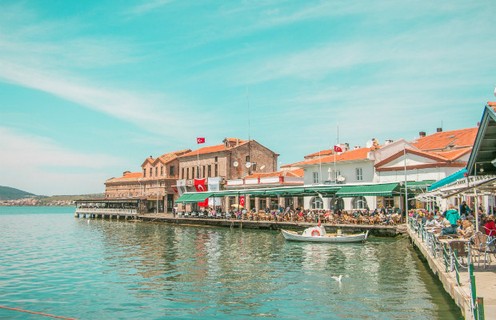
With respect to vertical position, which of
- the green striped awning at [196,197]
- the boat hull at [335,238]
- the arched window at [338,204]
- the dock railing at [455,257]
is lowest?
the boat hull at [335,238]

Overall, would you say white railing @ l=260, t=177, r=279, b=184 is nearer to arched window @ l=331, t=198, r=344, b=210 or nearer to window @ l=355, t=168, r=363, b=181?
arched window @ l=331, t=198, r=344, b=210

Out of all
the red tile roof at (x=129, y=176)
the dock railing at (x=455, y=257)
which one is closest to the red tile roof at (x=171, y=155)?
the red tile roof at (x=129, y=176)

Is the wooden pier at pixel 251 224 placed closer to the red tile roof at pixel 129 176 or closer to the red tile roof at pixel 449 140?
the red tile roof at pixel 129 176

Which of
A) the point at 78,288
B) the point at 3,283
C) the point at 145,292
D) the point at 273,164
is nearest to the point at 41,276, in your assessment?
the point at 3,283

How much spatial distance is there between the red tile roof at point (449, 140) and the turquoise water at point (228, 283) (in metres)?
22.8

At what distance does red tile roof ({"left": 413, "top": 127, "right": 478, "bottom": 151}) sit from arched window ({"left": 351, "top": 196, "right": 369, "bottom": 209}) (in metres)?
12.8

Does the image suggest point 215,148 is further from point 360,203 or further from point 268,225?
point 360,203

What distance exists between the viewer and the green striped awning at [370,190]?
41781mm

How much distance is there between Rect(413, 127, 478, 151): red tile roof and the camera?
5247cm

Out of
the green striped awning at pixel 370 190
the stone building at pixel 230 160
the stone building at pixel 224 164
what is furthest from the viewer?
the stone building at pixel 230 160

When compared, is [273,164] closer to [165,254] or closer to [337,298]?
[165,254]

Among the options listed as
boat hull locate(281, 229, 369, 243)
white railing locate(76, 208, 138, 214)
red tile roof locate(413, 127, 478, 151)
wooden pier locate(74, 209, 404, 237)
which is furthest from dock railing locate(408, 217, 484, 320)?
white railing locate(76, 208, 138, 214)

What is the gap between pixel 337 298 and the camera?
1759cm

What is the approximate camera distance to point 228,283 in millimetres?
20984
